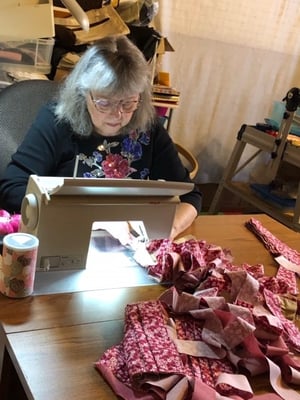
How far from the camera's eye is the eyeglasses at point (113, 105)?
1.55 m

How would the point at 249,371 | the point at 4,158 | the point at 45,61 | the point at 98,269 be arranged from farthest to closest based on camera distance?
the point at 45,61 < the point at 4,158 < the point at 98,269 < the point at 249,371

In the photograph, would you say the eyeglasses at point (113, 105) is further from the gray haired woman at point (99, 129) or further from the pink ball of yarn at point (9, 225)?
the pink ball of yarn at point (9, 225)

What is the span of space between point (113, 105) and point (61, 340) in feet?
2.81

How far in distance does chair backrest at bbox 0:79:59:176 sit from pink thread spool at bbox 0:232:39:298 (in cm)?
71

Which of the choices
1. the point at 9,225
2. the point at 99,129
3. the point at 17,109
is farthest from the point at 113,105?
the point at 9,225

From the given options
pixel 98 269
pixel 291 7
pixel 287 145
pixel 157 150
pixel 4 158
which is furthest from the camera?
pixel 291 7

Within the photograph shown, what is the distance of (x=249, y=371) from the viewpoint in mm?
920

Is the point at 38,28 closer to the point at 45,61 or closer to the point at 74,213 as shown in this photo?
the point at 45,61

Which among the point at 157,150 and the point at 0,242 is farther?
the point at 157,150

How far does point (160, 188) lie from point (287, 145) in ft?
6.21

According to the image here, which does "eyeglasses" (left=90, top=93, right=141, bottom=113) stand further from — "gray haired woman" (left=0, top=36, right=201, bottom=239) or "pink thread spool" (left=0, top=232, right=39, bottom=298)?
"pink thread spool" (left=0, top=232, right=39, bottom=298)

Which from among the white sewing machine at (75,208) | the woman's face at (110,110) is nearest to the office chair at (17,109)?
the woman's face at (110,110)

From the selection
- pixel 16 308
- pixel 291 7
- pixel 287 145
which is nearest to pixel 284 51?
pixel 291 7

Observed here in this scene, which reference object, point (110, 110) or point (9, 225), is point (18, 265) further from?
point (110, 110)
